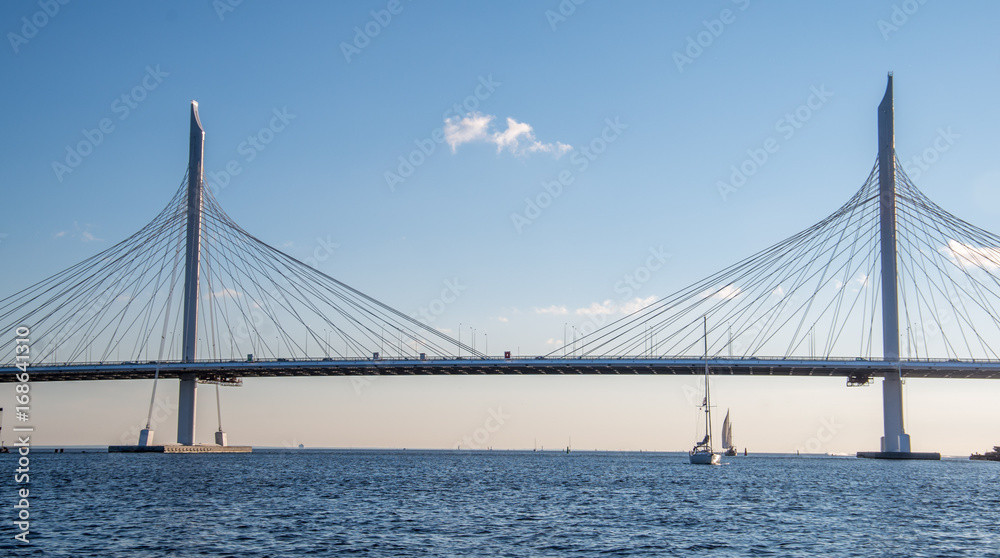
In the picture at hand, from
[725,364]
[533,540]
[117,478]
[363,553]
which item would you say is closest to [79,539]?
[363,553]

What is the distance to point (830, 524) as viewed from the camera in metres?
37.2

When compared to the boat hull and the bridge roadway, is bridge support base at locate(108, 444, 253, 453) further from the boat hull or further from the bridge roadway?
the boat hull

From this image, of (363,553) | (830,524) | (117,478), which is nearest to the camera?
(363,553)

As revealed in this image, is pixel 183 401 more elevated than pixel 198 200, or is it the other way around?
pixel 198 200

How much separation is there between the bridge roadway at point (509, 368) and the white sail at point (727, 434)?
1883 inches

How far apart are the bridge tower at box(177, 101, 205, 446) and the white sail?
255 ft

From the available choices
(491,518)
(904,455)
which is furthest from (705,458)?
(491,518)

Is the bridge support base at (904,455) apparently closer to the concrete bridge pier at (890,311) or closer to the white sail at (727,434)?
the concrete bridge pier at (890,311)

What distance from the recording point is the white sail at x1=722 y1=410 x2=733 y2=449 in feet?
447

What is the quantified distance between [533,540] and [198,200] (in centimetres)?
7557

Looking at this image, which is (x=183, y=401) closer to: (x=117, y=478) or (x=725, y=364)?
(x=117, y=478)

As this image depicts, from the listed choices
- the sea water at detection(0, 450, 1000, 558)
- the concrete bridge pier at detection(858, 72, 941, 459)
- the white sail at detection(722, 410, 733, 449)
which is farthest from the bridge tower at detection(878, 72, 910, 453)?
the white sail at detection(722, 410, 733, 449)

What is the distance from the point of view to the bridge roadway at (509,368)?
85.2 m

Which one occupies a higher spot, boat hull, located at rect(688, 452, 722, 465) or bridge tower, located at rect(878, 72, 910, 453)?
bridge tower, located at rect(878, 72, 910, 453)
